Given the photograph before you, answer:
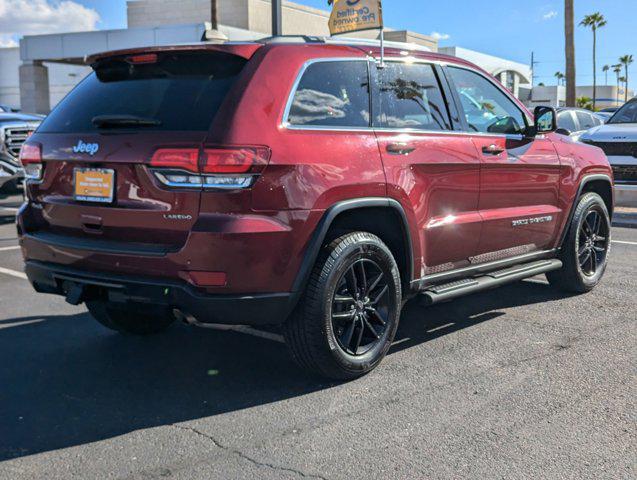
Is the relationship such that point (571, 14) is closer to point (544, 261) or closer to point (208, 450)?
point (544, 261)

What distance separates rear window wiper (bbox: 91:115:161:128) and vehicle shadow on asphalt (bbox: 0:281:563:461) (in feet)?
4.77

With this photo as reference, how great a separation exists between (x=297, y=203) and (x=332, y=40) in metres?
1.22

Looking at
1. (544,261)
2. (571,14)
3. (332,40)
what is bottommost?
(544,261)

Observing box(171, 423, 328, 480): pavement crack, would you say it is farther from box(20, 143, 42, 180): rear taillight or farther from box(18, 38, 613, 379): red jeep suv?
box(20, 143, 42, 180): rear taillight

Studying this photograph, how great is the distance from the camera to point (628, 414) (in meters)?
3.66

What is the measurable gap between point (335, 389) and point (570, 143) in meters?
3.23

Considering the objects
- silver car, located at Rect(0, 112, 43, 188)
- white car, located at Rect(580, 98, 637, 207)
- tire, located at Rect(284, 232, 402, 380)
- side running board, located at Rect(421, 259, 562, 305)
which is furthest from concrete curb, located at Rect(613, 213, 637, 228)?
silver car, located at Rect(0, 112, 43, 188)

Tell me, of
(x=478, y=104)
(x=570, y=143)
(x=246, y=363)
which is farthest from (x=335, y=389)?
(x=570, y=143)

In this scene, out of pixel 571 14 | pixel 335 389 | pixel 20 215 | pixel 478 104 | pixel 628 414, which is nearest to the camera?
pixel 628 414

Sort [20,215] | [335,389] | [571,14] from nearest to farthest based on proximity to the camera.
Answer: [335,389], [20,215], [571,14]

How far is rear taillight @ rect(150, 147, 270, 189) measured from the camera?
11.5ft

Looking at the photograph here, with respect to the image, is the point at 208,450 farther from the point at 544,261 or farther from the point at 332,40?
the point at 544,261

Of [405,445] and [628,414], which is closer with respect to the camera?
[405,445]

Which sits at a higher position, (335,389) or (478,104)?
(478,104)
